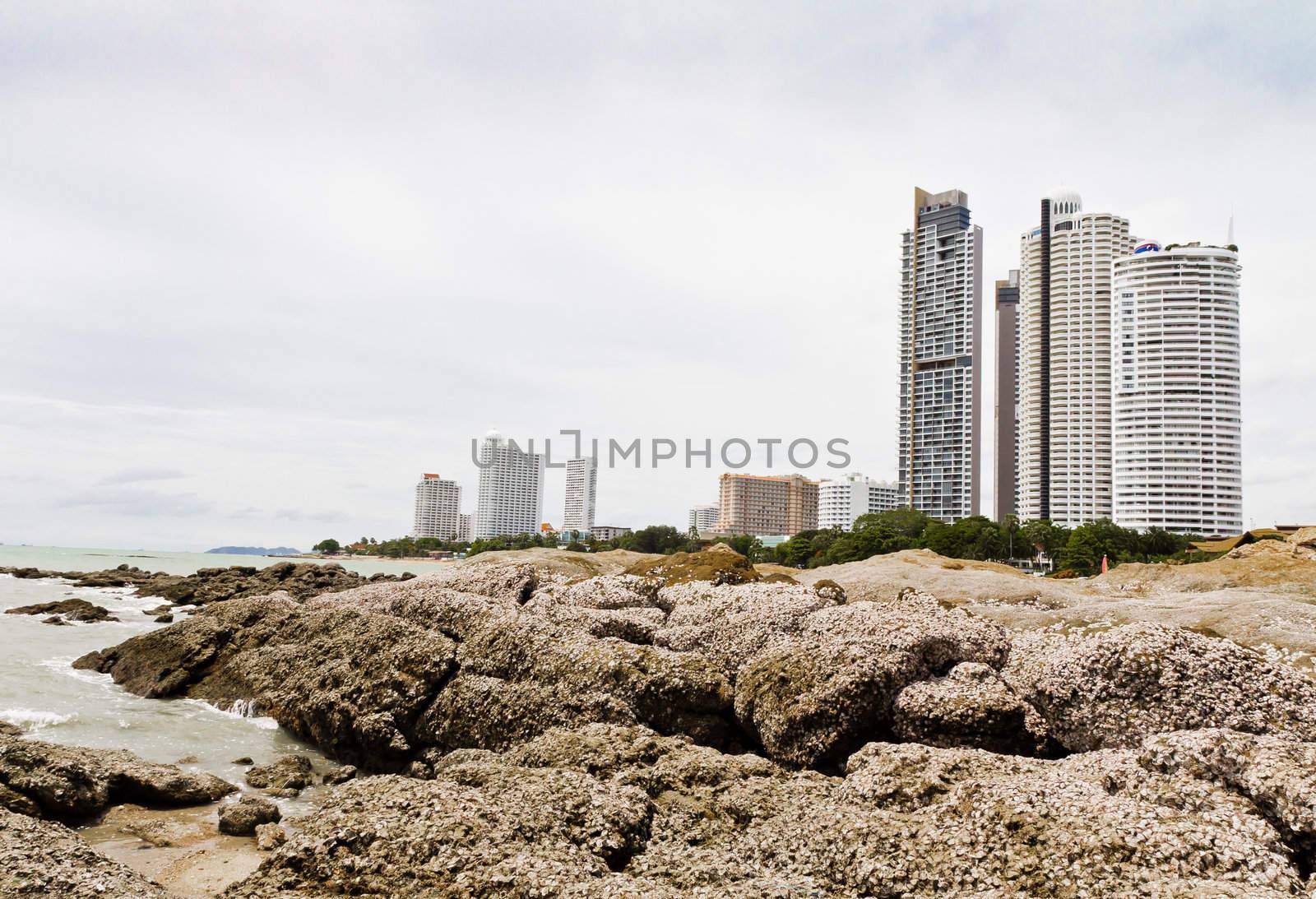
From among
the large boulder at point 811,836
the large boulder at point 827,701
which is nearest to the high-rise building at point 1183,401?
the large boulder at point 827,701

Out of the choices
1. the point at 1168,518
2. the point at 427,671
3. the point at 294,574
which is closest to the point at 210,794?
the point at 427,671

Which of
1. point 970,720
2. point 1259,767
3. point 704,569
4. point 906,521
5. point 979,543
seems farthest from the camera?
point 906,521

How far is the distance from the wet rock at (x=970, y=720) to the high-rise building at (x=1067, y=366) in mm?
104712

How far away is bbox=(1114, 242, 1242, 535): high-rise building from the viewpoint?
88.8 metres

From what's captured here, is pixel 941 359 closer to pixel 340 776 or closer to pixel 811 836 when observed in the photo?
pixel 340 776

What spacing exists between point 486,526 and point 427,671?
170m

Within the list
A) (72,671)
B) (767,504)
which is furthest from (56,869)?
(767,504)

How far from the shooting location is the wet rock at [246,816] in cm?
881

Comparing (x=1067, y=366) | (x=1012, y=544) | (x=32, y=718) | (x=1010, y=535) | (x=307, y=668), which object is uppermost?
(x=1067, y=366)

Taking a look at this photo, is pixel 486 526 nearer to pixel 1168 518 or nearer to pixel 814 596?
pixel 1168 518

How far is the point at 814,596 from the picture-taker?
14312mm

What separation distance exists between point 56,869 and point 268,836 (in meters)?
2.97

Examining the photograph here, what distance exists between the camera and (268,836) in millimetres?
8539

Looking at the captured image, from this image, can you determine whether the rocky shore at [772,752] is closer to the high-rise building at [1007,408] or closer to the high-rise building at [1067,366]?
the high-rise building at [1067,366]
